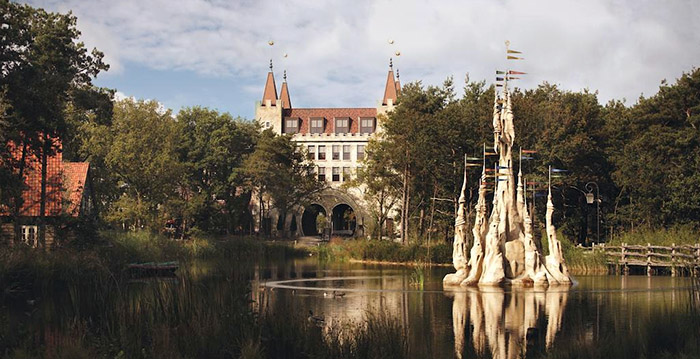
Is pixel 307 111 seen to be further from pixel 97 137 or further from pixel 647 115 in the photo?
pixel 647 115

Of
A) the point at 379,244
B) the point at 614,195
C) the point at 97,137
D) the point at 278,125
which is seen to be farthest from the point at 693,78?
the point at 278,125

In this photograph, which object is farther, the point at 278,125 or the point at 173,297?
the point at 278,125

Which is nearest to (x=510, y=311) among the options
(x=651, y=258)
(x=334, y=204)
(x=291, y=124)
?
(x=651, y=258)

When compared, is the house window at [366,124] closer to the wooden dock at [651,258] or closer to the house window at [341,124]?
the house window at [341,124]

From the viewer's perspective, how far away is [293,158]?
214ft

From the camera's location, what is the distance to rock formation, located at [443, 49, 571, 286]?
2641 centimetres

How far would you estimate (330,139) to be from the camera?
79.6 meters

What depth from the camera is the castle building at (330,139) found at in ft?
249

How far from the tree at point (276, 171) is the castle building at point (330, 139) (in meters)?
9.26

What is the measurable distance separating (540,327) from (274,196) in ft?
152

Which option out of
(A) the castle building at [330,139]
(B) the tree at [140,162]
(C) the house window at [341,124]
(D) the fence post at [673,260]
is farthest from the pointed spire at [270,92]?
(D) the fence post at [673,260]

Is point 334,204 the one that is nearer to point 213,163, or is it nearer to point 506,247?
point 213,163

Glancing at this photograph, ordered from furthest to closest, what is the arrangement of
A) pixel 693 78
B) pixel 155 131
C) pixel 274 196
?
pixel 274 196 → pixel 155 131 → pixel 693 78

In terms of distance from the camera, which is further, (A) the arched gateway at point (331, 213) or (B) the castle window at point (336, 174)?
(B) the castle window at point (336, 174)
